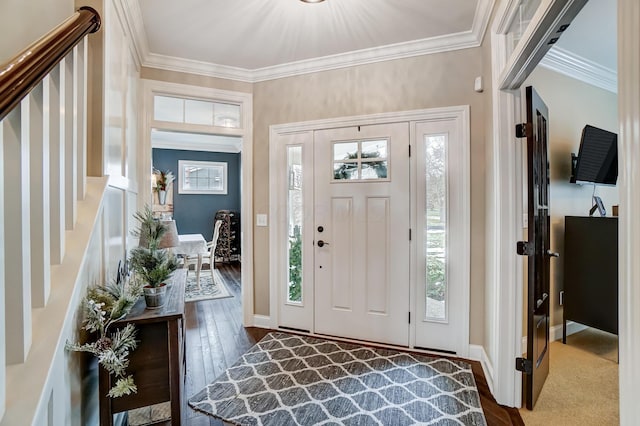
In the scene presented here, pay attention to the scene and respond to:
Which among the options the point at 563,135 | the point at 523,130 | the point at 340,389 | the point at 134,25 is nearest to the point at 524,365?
the point at 340,389

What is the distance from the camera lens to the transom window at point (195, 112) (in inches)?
124

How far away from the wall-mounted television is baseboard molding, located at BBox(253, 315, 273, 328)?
10.9ft

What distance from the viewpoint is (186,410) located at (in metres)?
2.02

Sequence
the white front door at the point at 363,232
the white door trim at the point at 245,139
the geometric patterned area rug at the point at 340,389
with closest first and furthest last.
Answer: the geometric patterned area rug at the point at 340,389, the white front door at the point at 363,232, the white door trim at the point at 245,139

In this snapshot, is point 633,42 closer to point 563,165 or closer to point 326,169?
point 326,169

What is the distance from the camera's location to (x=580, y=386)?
2303mm

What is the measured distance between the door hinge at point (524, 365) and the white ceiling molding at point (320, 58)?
233cm

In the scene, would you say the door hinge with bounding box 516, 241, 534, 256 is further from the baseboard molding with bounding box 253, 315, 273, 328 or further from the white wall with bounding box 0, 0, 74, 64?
the white wall with bounding box 0, 0, 74, 64

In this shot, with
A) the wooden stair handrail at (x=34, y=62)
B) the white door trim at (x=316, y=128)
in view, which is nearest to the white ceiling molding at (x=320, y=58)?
the white door trim at (x=316, y=128)

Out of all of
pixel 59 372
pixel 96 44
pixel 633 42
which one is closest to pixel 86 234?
pixel 59 372

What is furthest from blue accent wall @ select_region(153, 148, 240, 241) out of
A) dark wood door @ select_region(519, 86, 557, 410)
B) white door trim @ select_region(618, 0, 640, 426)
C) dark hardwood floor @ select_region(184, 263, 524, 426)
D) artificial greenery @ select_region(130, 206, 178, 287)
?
white door trim @ select_region(618, 0, 640, 426)

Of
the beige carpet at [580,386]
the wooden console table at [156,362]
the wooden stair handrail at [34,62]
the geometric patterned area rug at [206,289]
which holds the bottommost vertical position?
the beige carpet at [580,386]

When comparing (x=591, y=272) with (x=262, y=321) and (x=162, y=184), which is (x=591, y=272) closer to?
(x=262, y=321)

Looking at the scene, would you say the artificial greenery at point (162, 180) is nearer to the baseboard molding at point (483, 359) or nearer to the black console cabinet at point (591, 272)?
the baseboard molding at point (483, 359)
